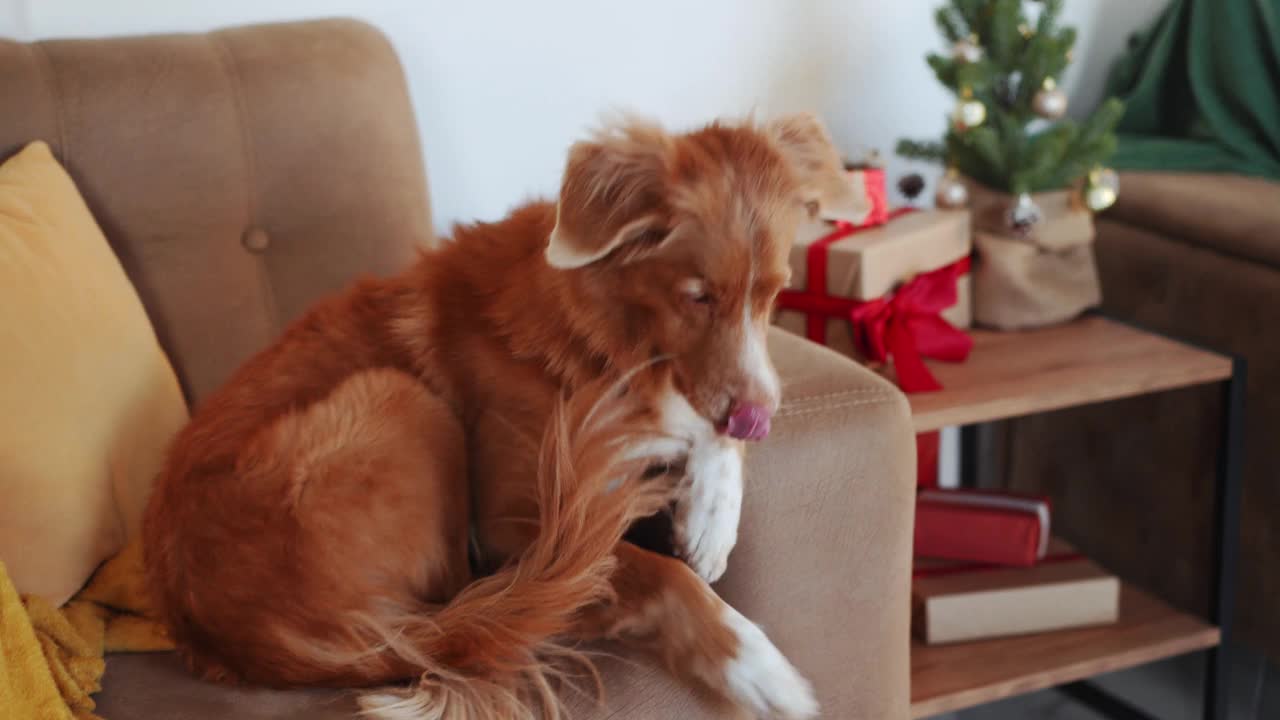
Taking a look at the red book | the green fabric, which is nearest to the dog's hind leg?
the red book

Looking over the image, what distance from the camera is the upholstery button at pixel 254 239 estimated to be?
1749 millimetres

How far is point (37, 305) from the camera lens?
1417 millimetres

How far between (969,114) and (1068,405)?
53 cm

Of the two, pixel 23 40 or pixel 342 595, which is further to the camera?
pixel 23 40

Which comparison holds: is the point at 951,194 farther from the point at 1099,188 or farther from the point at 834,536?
the point at 834,536

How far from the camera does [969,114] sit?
1.96m

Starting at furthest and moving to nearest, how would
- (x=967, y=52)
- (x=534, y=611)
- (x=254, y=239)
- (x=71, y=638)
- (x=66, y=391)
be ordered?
(x=967, y=52), (x=254, y=239), (x=66, y=391), (x=71, y=638), (x=534, y=611)

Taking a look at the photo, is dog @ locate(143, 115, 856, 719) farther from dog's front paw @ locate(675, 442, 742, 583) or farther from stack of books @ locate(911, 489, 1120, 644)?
stack of books @ locate(911, 489, 1120, 644)

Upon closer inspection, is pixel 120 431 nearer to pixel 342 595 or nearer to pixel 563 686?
pixel 342 595

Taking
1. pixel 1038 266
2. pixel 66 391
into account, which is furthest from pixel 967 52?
pixel 66 391

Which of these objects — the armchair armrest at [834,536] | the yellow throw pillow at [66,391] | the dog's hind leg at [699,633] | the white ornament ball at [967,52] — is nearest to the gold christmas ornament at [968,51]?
the white ornament ball at [967,52]

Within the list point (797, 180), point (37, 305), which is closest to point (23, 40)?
point (37, 305)

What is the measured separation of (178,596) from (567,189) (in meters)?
0.60

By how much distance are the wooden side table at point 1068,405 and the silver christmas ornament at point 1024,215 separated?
7.3 inches
